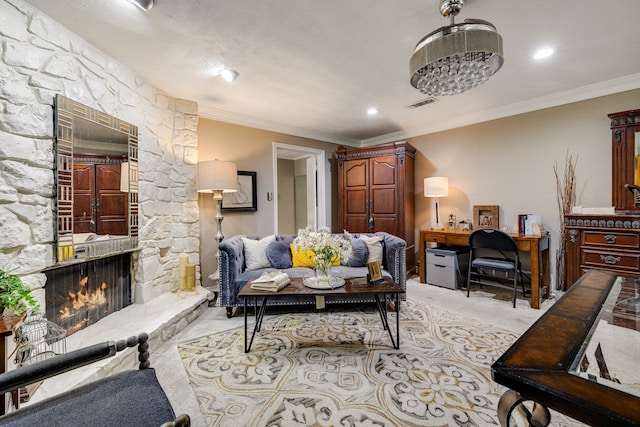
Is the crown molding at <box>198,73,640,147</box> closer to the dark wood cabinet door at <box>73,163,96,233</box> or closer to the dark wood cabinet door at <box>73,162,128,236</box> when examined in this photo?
the dark wood cabinet door at <box>73,162,128,236</box>

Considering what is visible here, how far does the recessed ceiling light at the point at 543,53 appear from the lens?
224cm

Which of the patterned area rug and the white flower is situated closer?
the patterned area rug

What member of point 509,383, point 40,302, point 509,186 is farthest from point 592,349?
point 509,186

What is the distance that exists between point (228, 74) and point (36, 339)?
2.45 m

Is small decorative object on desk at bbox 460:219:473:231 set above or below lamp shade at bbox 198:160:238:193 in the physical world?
below

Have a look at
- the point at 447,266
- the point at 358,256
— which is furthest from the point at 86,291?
the point at 447,266


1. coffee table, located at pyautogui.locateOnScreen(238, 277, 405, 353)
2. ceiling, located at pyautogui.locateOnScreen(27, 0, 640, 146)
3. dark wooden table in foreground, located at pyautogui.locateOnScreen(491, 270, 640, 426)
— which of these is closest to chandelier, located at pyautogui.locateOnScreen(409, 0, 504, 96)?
ceiling, located at pyautogui.locateOnScreen(27, 0, 640, 146)

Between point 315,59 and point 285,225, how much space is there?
13.6ft

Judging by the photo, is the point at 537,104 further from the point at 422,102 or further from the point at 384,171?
the point at 384,171

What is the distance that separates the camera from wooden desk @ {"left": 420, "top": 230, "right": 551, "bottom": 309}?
9.54 feet

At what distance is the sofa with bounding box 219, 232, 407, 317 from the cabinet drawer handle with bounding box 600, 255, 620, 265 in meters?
1.91

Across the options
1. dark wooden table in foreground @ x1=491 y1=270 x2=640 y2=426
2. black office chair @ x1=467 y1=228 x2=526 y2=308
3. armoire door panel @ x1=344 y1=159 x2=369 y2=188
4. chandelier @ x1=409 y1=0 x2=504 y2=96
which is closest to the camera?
dark wooden table in foreground @ x1=491 y1=270 x2=640 y2=426

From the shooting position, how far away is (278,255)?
121 inches

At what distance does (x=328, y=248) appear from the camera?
2.16m
